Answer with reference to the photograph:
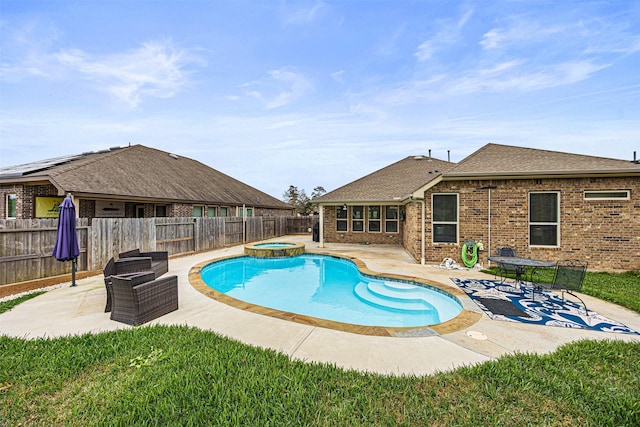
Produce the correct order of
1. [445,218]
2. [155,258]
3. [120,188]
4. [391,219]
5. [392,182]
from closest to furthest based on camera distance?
[155,258], [445,218], [120,188], [392,182], [391,219]

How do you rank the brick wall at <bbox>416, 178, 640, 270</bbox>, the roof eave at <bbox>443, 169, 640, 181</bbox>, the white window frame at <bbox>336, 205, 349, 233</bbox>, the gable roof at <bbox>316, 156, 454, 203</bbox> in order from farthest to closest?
the white window frame at <bbox>336, 205, 349, 233</bbox>, the gable roof at <bbox>316, 156, 454, 203</bbox>, the brick wall at <bbox>416, 178, 640, 270</bbox>, the roof eave at <bbox>443, 169, 640, 181</bbox>

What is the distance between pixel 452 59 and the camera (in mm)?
12234

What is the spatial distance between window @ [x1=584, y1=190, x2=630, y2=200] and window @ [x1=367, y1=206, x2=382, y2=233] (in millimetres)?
8868

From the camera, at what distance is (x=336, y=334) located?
4.11 m

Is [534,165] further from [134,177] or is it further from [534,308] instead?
[134,177]

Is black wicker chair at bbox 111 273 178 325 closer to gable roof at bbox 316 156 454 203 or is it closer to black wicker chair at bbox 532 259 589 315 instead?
black wicker chair at bbox 532 259 589 315

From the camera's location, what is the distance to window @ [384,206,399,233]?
15546mm

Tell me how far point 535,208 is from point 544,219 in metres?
0.44

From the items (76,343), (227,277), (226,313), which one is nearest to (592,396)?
(226,313)

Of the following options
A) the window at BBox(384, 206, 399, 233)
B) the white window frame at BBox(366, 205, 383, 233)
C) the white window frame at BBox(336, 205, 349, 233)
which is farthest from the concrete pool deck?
the white window frame at BBox(336, 205, 349, 233)

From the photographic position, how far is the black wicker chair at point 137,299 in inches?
177

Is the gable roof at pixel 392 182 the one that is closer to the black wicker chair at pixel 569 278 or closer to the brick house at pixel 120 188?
the black wicker chair at pixel 569 278

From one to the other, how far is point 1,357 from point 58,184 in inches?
327

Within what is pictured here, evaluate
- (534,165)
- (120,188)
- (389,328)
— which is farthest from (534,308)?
(120,188)
